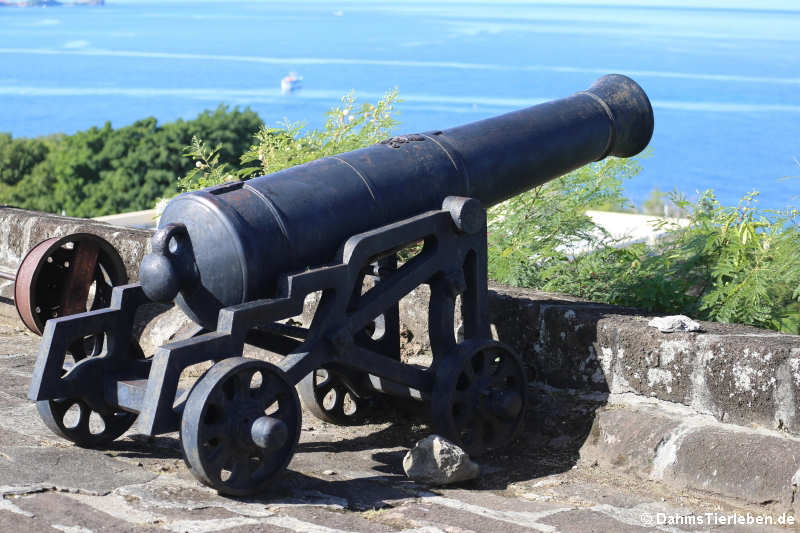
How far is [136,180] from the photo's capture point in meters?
33.0

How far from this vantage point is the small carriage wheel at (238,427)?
340 cm

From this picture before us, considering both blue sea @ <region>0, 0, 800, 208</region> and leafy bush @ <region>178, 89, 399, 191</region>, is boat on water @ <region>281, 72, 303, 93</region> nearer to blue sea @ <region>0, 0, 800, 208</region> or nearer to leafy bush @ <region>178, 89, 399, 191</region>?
blue sea @ <region>0, 0, 800, 208</region>

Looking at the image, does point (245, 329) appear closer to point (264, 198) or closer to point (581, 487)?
point (264, 198)

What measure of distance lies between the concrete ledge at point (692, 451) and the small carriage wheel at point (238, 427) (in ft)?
4.16

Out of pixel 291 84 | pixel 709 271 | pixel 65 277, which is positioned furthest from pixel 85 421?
pixel 291 84

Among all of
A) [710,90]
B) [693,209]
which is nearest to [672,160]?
[710,90]

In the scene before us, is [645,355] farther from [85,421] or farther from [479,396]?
[85,421]

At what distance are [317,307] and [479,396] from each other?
2.33 feet

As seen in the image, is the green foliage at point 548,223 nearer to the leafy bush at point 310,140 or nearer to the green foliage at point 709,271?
the green foliage at point 709,271

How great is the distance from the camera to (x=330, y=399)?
187 inches

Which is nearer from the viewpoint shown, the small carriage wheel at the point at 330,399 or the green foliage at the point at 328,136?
the small carriage wheel at the point at 330,399

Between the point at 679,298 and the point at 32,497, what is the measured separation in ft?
9.87


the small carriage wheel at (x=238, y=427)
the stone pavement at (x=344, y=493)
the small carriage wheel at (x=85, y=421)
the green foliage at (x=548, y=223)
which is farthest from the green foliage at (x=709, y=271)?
the small carriage wheel at (x=85, y=421)

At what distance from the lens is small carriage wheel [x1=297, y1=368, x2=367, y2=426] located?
4660mm
